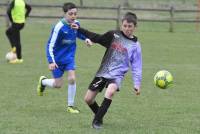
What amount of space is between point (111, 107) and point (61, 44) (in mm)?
1323

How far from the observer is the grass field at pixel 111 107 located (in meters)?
7.68

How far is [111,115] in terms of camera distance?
28.5 feet

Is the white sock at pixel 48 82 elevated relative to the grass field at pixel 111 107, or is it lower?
elevated

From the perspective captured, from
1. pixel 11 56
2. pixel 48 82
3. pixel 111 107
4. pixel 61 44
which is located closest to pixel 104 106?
pixel 61 44

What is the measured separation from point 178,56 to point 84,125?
438 inches

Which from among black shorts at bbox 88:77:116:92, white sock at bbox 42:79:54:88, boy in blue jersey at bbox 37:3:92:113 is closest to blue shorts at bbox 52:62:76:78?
boy in blue jersey at bbox 37:3:92:113

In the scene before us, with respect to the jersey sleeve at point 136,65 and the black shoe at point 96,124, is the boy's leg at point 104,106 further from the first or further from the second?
the jersey sleeve at point 136,65

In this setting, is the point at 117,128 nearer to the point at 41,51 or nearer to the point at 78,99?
the point at 78,99

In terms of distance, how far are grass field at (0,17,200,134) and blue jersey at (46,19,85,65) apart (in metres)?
0.80

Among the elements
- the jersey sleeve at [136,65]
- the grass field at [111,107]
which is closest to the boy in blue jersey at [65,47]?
the grass field at [111,107]

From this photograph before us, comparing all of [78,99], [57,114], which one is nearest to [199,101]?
[78,99]

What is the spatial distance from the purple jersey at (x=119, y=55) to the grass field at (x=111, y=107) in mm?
713

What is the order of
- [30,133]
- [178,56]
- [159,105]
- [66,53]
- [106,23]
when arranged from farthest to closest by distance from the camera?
[106,23], [178,56], [159,105], [66,53], [30,133]

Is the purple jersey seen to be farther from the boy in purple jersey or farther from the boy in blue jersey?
the boy in blue jersey
